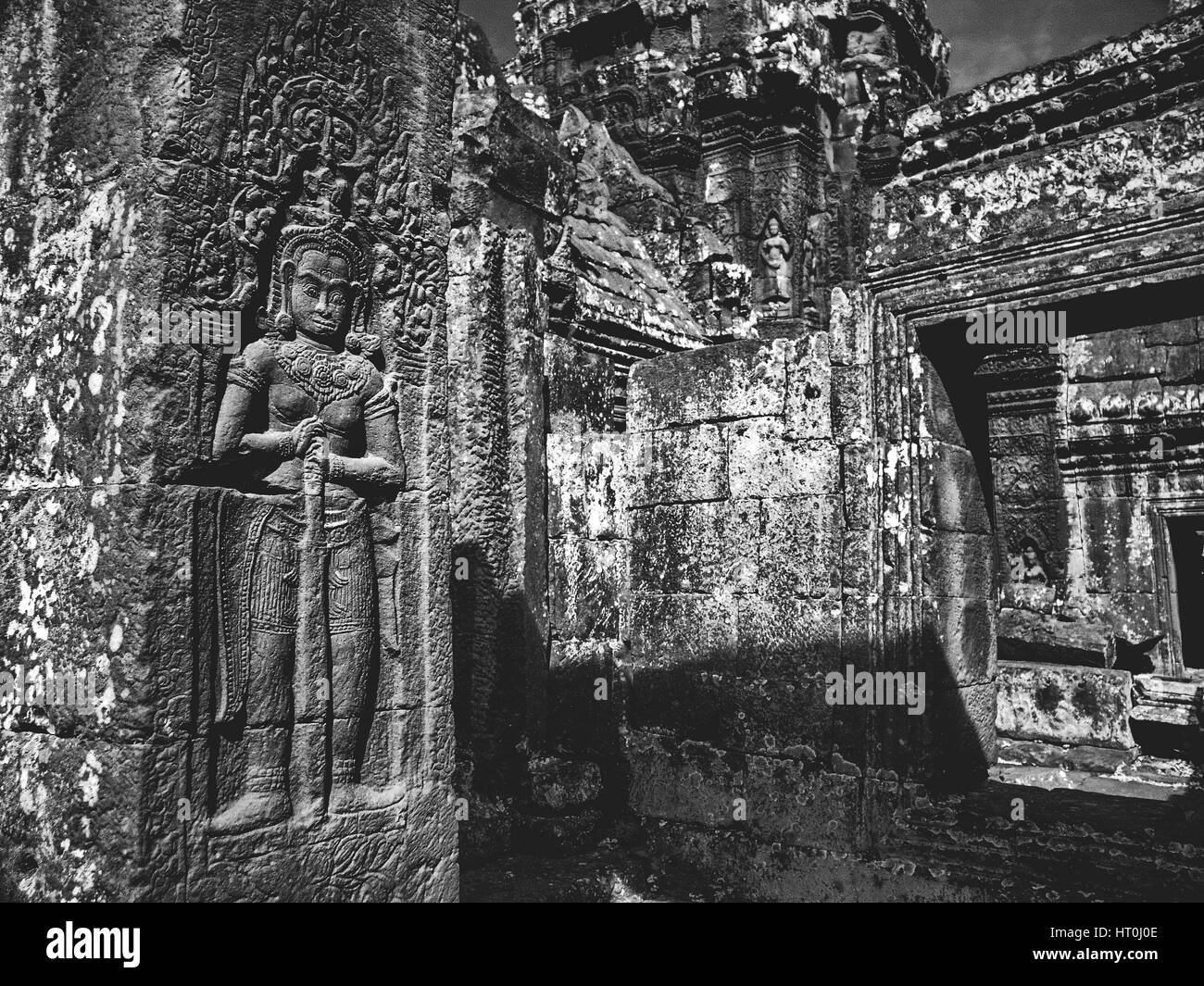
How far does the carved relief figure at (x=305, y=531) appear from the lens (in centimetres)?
256

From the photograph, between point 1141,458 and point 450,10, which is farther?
point 1141,458

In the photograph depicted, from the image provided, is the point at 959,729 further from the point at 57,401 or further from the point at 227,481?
the point at 57,401

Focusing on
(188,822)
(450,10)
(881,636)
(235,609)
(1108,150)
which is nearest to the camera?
(188,822)

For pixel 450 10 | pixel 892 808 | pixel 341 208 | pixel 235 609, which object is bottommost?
pixel 892 808

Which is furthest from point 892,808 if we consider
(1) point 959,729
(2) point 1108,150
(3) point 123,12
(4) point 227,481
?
(3) point 123,12

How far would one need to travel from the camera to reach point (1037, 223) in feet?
15.9

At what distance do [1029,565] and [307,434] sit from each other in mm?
9218

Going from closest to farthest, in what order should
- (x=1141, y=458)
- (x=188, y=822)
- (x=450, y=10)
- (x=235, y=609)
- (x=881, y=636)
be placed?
1. (x=188, y=822)
2. (x=235, y=609)
3. (x=450, y=10)
4. (x=881, y=636)
5. (x=1141, y=458)
